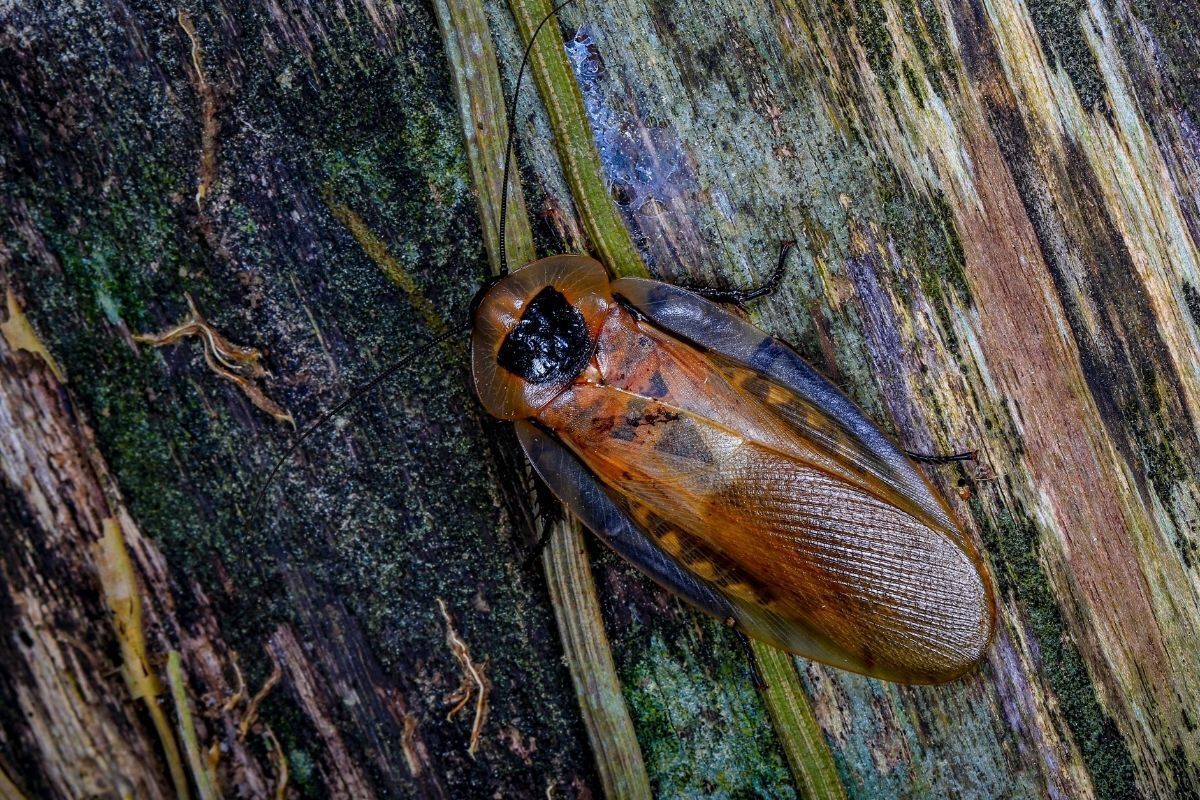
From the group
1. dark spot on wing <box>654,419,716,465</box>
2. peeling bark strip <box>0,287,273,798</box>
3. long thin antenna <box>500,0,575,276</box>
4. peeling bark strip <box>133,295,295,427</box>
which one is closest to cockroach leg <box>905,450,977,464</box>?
dark spot on wing <box>654,419,716,465</box>

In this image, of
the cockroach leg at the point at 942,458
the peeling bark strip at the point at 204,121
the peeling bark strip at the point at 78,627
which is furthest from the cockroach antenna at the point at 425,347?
the cockroach leg at the point at 942,458

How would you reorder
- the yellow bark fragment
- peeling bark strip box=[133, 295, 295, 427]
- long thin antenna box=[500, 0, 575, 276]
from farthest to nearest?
1. long thin antenna box=[500, 0, 575, 276]
2. peeling bark strip box=[133, 295, 295, 427]
3. the yellow bark fragment

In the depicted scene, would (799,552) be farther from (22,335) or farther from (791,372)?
(22,335)

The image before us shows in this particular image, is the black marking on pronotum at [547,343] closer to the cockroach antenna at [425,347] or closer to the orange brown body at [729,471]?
the orange brown body at [729,471]

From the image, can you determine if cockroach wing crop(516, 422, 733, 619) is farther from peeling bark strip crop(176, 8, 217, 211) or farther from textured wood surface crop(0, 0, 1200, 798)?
peeling bark strip crop(176, 8, 217, 211)

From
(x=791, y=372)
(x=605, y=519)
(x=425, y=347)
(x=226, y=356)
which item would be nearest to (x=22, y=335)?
(x=226, y=356)

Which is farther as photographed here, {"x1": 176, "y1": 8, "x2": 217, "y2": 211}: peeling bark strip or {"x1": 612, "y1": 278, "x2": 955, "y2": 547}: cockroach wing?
{"x1": 612, "y1": 278, "x2": 955, "y2": 547}: cockroach wing

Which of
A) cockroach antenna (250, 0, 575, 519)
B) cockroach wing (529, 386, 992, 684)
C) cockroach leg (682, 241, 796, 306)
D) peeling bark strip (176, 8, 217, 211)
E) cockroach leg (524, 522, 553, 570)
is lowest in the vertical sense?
cockroach wing (529, 386, 992, 684)

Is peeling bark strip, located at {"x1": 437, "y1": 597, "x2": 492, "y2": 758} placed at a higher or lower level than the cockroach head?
lower
